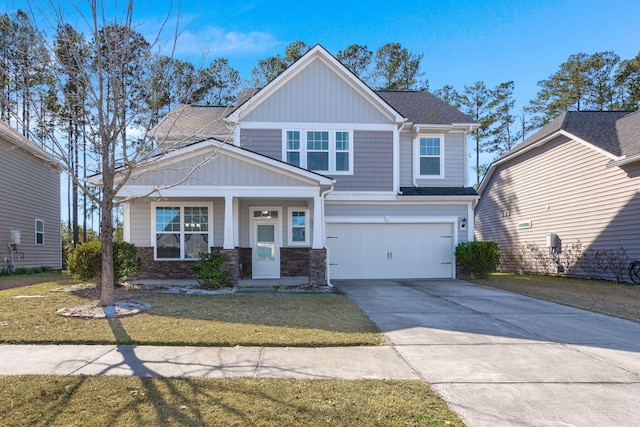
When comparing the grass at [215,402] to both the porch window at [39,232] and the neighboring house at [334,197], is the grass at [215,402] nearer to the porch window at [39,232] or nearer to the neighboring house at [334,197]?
the neighboring house at [334,197]

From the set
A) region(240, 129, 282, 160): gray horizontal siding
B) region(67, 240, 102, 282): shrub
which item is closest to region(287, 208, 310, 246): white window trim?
region(240, 129, 282, 160): gray horizontal siding

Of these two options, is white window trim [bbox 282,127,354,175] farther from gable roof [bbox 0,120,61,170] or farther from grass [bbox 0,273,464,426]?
grass [bbox 0,273,464,426]

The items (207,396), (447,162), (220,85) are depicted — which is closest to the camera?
(207,396)

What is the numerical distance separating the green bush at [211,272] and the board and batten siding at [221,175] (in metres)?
2.01

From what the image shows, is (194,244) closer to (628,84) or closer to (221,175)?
(221,175)

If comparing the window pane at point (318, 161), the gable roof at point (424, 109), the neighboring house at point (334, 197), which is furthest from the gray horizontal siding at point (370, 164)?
→ the gable roof at point (424, 109)

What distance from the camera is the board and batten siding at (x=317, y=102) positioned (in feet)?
44.2

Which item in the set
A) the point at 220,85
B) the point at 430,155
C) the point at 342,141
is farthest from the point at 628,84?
the point at 220,85

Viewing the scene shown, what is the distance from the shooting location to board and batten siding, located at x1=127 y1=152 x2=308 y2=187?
35.7 ft

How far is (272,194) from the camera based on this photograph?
1112 centimetres

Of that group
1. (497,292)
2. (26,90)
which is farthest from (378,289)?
(26,90)

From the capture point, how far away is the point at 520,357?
507 centimetres

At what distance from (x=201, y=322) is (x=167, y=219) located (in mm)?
7017

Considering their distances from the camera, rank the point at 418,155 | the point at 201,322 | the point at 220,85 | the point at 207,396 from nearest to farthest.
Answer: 1. the point at 207,396
2. the point at 201,322
3. the point at 418,155
4. the point at 220,85
